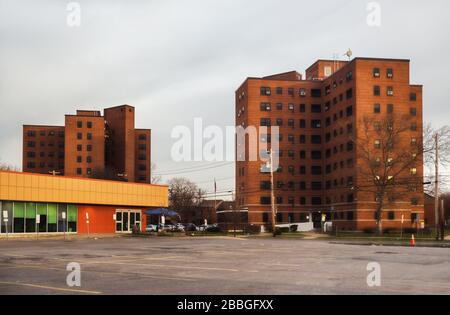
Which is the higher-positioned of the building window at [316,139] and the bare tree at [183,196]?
the building window at [316,139]

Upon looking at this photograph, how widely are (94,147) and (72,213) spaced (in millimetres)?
79360

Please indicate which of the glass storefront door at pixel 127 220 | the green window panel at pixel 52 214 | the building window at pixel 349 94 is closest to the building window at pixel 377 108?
the building window at pixel 349 94

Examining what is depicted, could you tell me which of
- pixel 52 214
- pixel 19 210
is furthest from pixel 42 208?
pixel 19 210

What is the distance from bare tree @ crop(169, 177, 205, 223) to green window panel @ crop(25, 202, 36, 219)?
62.8 meters

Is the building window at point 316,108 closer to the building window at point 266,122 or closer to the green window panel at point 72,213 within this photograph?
the building window at point 266,122

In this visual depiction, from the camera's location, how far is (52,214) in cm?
6166

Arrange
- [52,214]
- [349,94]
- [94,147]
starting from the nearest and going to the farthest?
[52,214]
[349,94]
[94,147]

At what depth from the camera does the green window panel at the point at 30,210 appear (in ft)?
192

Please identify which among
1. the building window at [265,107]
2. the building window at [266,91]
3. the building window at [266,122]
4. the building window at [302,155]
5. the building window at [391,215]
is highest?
the building window at [266,91]

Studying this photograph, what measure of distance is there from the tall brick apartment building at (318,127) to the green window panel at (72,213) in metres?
50.1

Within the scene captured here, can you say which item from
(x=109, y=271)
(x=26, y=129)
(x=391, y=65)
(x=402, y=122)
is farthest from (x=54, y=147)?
(x=109, y=271)

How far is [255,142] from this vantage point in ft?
372

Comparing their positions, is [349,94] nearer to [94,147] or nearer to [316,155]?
[316,155]
